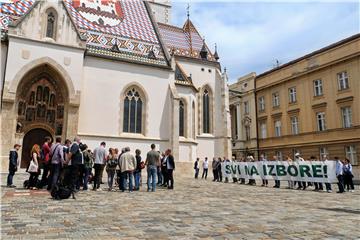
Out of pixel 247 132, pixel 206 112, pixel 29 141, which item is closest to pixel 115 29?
pixel 29 141

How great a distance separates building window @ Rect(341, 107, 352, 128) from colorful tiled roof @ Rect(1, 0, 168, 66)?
15.9m

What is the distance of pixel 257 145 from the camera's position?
35.1 metres

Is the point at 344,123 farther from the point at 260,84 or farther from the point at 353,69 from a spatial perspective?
the point at 260,84

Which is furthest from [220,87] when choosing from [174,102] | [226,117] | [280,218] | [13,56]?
[280,218]

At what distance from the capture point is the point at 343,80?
25281 mm

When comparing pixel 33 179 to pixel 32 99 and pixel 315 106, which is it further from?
pixel 315 106

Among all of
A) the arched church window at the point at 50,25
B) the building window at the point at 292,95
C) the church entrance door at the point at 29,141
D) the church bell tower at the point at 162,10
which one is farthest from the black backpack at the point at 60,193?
the church bell tower at the point at 162,10

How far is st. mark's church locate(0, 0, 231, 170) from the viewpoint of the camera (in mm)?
17875

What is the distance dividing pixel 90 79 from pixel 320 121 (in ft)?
68.9

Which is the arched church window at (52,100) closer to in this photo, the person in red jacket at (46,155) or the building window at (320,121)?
the person in red jacket at (46,155)

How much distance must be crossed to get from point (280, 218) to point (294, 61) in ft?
91.4

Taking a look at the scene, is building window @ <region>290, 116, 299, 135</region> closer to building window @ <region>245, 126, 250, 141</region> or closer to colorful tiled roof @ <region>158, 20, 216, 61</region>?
building window @ <region>245, 126, 250, 141</region>

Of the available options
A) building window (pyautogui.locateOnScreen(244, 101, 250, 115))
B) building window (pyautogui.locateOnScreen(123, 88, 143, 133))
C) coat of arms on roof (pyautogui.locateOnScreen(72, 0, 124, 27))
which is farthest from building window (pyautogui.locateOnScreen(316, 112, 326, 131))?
coat of arms on roof (pyautogui.locateOnScreen(72, 0, 124, 27))

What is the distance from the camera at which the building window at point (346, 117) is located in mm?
24447
